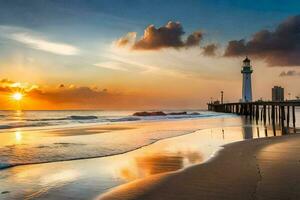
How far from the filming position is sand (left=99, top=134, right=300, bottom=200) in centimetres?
726

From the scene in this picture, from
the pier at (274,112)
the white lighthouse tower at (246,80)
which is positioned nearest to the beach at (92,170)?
the pier at (274,112)

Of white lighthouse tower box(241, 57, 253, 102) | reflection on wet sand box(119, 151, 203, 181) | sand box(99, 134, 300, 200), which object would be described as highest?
white lighthouse tower box(241, 57, 253, 102)

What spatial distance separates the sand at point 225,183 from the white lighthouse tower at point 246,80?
7906 cm

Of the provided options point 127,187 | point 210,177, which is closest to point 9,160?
point 127,187

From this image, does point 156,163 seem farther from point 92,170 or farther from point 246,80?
point 246,80

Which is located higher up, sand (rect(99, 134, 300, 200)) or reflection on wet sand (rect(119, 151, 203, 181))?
sand (rect(99, 134, 300, 200))

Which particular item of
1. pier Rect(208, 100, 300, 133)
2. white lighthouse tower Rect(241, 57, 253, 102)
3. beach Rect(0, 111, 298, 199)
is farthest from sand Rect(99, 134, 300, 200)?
white lighthouse tower Rect(241, 57, 253, 102)

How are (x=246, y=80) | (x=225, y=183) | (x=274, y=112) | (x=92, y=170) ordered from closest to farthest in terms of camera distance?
(x=225, y=183)
(x=92, y=170)
(x=274, y=112)
(x=246, y=80)

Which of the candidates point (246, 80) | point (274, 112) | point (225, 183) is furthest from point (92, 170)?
point (246, 80)

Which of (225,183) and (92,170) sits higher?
(225,183)

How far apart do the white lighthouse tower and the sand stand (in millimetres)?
79060

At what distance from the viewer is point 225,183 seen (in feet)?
27.0

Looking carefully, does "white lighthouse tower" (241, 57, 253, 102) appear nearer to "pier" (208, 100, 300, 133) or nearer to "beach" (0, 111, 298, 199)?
"pier" (208, 100, 300, 133)

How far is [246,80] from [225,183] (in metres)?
83.7
